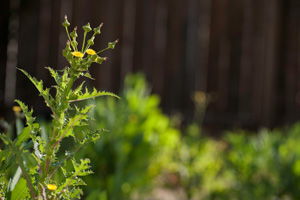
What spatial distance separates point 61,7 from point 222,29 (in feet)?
6.88

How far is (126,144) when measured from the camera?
2.49 m

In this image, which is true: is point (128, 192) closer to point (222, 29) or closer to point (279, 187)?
point (279, 187)

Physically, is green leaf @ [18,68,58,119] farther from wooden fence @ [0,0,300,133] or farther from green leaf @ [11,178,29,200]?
wooden fence @ [0,0,300,133]

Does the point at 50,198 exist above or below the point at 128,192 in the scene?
above

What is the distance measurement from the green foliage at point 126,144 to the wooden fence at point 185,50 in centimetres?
161

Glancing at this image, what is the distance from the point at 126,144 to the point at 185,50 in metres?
3.17

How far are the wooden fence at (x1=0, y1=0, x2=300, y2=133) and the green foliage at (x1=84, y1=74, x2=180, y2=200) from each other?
1.61 meters

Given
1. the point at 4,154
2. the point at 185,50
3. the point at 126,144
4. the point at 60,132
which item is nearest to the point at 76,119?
the point at 60,132

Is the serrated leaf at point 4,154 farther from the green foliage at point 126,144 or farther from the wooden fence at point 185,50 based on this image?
the wooden fence at point 185,50

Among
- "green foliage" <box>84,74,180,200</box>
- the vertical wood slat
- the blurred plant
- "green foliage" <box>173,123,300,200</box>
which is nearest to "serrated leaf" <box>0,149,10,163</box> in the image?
the blurred plant

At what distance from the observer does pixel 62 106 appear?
0.82 meters

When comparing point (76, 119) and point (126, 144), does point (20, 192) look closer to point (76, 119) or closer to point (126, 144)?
point (76, 119)

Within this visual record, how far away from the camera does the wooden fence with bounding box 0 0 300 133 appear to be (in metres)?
4.29

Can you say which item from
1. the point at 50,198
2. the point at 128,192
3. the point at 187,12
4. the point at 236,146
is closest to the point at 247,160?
the point at 236,146
